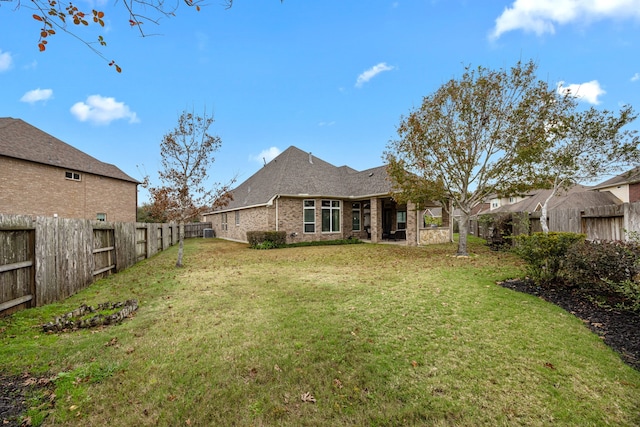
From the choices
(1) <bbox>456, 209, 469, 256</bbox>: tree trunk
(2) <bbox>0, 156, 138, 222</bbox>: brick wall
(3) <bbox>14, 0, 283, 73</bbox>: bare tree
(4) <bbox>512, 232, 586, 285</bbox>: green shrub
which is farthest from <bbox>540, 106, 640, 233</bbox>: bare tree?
(2) <bbox>0, 156, 138, 222</bbox>: brick wall

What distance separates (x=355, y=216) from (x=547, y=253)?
1353 centimetres

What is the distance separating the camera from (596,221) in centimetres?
798

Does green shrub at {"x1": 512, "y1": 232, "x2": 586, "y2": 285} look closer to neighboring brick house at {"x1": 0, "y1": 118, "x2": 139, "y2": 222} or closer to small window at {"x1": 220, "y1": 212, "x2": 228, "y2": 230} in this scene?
small window at {"x1": 220, "y1": 212, "x2": 228, "y2": 230}

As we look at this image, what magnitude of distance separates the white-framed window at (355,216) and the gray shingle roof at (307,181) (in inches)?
40.5

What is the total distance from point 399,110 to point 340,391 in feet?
40.3

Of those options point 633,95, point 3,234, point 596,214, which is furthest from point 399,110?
point 3,234

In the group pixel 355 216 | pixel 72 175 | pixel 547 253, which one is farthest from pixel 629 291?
pixel 72 175

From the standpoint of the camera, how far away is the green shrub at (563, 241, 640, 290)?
4676 mm

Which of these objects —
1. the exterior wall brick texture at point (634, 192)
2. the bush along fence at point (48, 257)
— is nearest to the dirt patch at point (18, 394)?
the bush along fence at point (48, 257)

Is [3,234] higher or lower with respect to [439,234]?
higher

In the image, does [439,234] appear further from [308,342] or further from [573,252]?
[308,342]

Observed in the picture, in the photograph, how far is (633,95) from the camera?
1070 cm

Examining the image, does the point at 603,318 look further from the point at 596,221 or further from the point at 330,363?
the point at 596,221

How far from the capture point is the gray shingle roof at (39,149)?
1620 cm
